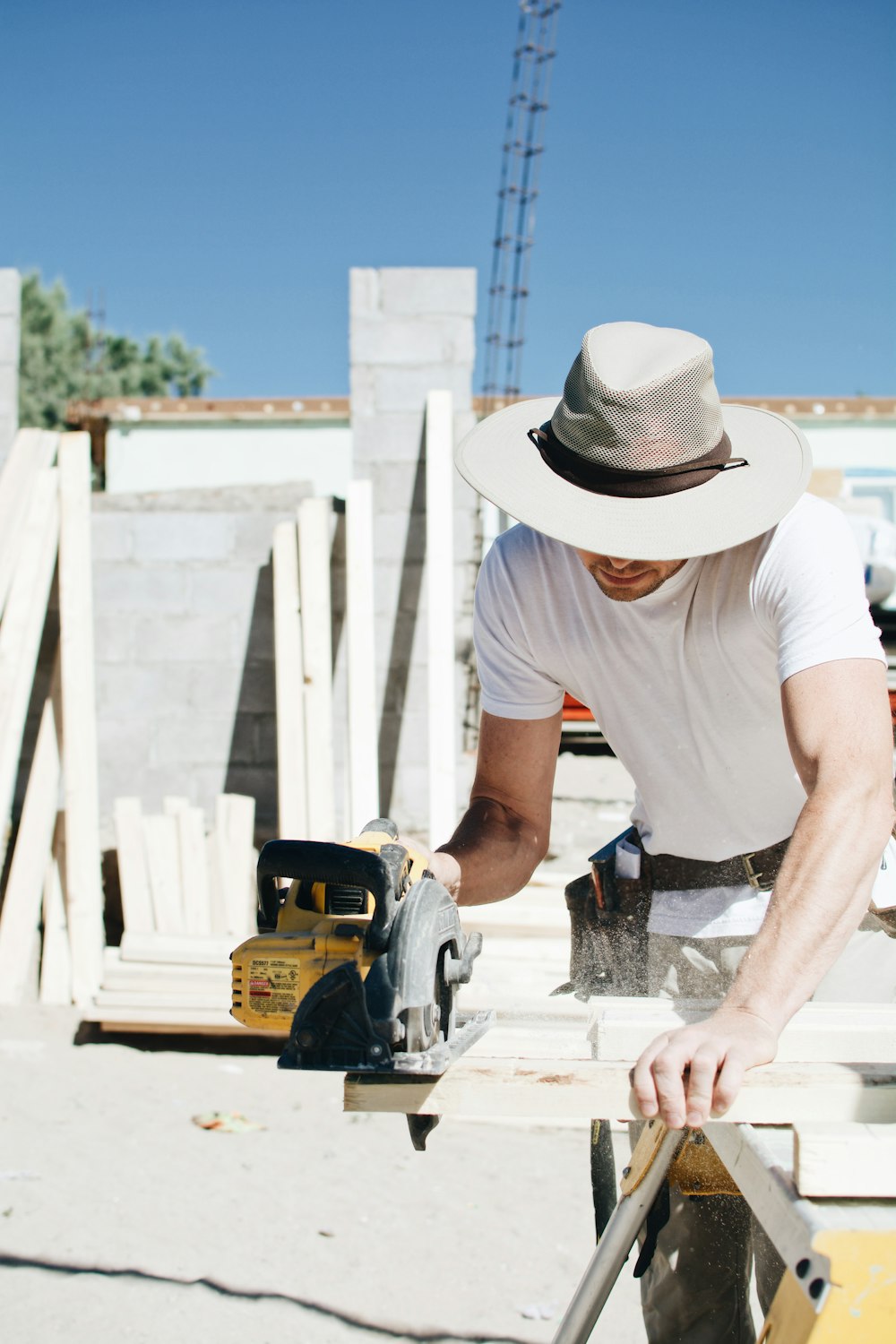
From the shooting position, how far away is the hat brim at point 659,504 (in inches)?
58.1

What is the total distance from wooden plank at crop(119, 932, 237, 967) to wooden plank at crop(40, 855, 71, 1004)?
0.95ft

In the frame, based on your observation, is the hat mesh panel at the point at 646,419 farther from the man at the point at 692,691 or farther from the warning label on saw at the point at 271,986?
the warning label on saw at the point at 271,986

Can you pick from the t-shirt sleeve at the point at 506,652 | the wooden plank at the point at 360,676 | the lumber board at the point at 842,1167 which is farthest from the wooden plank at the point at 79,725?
the lumber board at the point at 842,1167

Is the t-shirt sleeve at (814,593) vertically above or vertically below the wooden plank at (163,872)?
above

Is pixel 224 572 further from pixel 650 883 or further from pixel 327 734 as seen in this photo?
pixel 650 883

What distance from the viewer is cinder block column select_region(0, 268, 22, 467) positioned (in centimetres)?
517

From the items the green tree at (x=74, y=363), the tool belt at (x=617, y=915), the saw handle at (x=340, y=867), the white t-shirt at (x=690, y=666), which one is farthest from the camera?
the green tree at (x=74, y=363)

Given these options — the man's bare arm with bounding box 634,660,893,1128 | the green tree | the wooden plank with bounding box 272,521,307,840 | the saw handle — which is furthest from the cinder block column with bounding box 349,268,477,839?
the green tree

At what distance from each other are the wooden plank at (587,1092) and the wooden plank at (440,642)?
3.44 m

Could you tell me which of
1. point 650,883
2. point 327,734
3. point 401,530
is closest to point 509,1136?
point 327,734

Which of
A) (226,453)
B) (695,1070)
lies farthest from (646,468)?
(226,453)

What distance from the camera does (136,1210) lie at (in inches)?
120

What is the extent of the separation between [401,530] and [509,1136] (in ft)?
8.52

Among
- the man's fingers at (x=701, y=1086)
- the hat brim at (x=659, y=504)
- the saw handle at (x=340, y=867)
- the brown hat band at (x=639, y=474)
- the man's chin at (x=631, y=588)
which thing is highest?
the brown hat band at (x=639, y=474)
